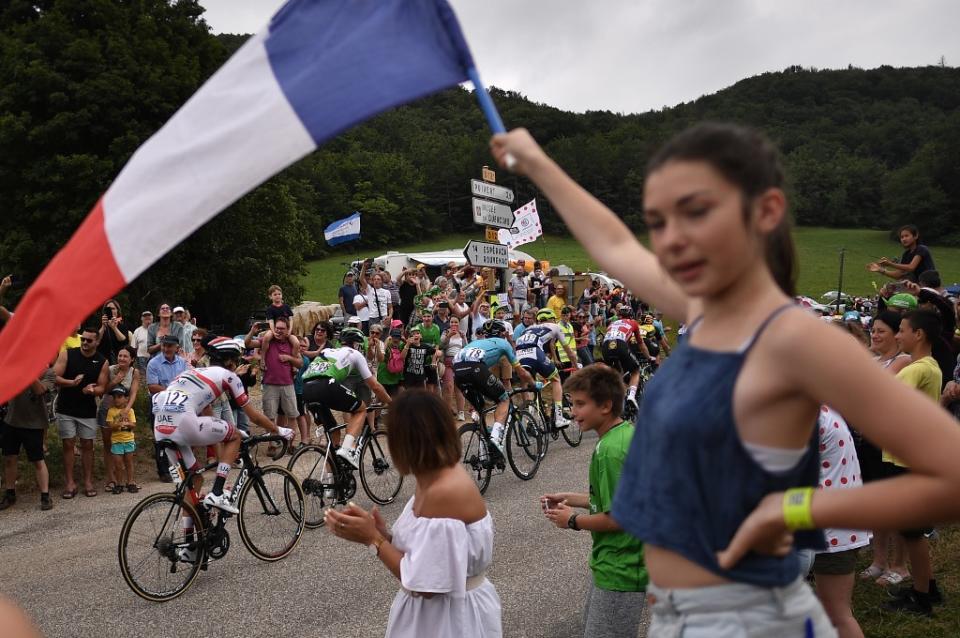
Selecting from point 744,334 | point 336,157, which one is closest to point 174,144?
point 744,334

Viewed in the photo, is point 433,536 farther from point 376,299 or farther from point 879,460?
point 376,299

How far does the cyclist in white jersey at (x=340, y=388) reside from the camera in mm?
8555

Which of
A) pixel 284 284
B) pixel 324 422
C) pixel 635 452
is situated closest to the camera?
pixel 635 452

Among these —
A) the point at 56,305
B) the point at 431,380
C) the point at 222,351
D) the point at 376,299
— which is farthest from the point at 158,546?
the point at 376,299

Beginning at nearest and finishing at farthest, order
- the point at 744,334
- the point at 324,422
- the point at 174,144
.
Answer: the point at 744,334
the point at 174,144
the point at 324,422

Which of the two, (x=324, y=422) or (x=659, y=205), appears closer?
(x=659, y=205)

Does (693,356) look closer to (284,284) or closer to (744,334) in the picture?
(744,334)

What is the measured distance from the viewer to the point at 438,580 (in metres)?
3.03

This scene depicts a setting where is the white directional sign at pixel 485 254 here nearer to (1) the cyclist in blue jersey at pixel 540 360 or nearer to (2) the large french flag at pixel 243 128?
(1) the cyclist in blue jersey at pixel 540 360

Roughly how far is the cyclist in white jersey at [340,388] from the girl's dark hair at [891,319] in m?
4.94

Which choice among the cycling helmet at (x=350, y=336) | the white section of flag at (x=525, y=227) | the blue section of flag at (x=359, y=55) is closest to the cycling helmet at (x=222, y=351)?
the cycling helmet at (x=350, y=336)

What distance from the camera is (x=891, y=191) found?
77938 mm

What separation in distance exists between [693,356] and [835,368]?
295 mm

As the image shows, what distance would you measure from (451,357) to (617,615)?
1112 centimetres
